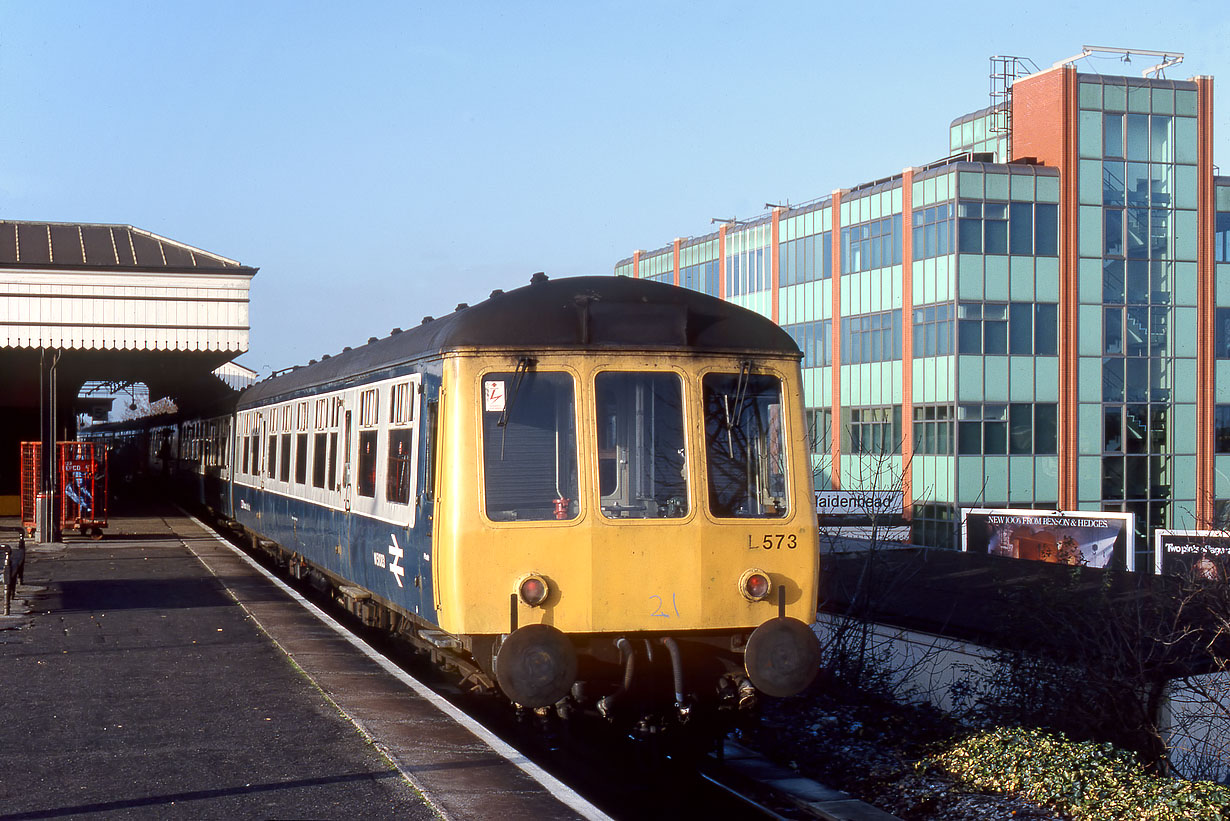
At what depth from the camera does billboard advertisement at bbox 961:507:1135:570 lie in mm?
27734

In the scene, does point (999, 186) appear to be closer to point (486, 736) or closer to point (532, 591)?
point (532, 591)

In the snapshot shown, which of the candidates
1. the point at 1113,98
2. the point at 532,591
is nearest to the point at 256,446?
the point at 532,591

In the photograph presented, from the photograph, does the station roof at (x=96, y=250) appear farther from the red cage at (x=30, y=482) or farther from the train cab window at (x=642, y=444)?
the train cab window at (x=642, y=444)

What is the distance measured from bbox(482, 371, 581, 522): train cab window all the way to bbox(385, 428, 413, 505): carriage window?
50.7 inches

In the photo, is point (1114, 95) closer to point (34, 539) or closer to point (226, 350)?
point (226, 350)

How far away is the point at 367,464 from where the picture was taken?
1081cm

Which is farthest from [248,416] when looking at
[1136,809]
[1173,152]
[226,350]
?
[1173,152]

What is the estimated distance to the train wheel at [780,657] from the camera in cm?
797

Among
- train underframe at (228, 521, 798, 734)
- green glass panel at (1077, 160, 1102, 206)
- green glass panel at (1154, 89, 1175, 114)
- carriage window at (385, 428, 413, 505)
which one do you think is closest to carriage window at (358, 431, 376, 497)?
carriage window at (385, 428, 413, 505)

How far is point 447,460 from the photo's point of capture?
8.16 meters

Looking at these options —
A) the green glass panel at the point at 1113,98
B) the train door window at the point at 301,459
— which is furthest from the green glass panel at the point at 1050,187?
the train door window at the point at 301,459

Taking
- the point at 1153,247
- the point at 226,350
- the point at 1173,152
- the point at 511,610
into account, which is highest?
the point at 1173,152

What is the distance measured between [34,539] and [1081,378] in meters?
34.6

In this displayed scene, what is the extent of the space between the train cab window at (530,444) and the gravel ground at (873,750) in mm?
2152
